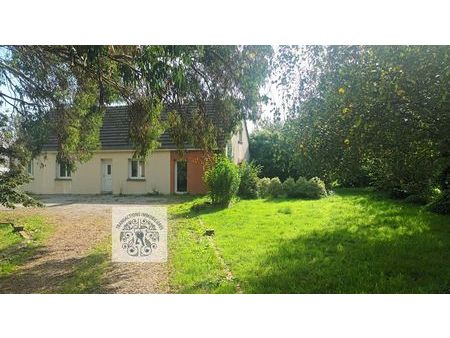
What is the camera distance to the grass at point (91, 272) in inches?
140

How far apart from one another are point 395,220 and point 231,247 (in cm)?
216

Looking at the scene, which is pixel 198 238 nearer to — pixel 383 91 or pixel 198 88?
pixel 198 88

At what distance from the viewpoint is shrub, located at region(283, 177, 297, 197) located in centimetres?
473

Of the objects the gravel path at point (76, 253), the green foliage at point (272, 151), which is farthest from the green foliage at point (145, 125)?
the green foliage at point (272, 151)

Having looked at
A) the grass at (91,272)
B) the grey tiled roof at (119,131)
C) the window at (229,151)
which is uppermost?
the grey tiled roof at (119,131)

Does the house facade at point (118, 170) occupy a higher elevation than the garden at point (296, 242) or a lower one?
higher

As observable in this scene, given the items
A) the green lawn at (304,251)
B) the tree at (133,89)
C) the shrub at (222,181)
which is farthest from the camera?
the shrub at (222,181)

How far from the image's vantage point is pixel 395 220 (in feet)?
15.5

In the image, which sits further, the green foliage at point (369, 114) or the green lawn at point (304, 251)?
the green lawn at point (304, 251)

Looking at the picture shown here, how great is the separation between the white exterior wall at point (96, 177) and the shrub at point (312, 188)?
160 cm

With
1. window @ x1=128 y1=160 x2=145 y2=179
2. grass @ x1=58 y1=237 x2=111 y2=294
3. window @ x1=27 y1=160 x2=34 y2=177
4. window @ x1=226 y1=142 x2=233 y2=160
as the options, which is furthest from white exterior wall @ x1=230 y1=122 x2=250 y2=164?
window @ x1=27 y1=160 x2=34 y2=177

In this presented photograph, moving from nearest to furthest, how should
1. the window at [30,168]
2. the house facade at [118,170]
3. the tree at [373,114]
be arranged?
1. the tree at [373,114]
2. the window at [30,168]
3. the house facade at [118,170]

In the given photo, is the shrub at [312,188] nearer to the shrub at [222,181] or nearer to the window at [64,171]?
the shrub at [222,181]
